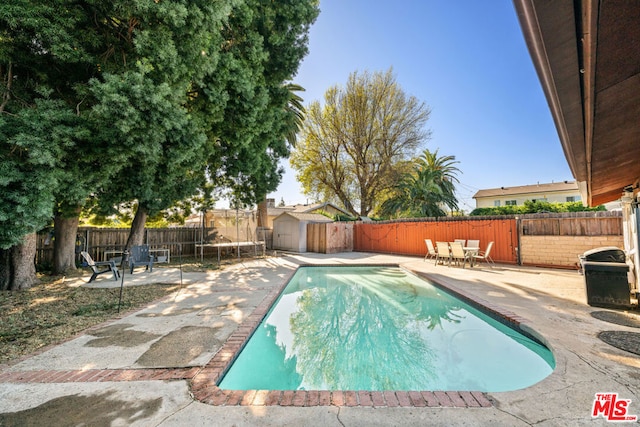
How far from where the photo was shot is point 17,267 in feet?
23.5

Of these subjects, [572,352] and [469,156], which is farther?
[469,156]

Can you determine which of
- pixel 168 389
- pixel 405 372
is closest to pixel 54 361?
pixel 168 389

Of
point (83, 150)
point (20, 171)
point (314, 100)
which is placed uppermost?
point (314, 100)

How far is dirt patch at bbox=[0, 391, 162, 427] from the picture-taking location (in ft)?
6.64

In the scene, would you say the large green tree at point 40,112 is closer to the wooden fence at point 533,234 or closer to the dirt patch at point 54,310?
the dirt patch at point 54,310

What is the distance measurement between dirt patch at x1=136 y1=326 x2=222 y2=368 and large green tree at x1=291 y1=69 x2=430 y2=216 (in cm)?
2001

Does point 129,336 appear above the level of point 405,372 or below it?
above

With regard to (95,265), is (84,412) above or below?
below

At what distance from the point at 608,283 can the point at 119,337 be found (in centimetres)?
821

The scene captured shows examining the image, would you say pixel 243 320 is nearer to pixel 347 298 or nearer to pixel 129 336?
pixel 129 336

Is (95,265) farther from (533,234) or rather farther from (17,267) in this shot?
(533,234)

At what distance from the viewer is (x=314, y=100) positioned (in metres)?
23.3

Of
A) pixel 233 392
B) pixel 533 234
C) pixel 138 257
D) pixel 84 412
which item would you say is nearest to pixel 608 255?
pixel 533 234

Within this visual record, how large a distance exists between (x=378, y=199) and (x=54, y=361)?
23.1 meters
